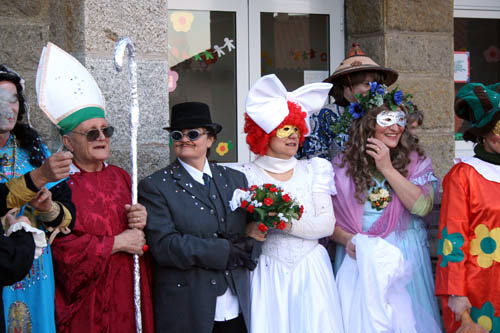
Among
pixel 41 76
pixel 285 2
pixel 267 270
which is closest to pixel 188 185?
pixel 267 270

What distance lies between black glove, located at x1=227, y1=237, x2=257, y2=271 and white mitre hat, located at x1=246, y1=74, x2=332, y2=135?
27.6 inches

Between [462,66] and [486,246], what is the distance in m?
3.34

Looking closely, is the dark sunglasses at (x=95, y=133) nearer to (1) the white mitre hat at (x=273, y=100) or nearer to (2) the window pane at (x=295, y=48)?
(1) the white mitre hat at (x=273, y=100)

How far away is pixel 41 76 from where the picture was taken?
314cm

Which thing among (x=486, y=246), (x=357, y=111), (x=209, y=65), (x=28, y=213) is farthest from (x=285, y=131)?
(x=209, y=65)

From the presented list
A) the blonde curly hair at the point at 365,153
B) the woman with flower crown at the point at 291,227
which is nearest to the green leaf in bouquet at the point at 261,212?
the woman with flower crown at the point at 291,227

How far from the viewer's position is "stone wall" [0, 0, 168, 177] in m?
3.87

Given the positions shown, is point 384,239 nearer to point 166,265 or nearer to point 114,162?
point 166,265

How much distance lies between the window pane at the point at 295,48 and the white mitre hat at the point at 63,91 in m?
2.48

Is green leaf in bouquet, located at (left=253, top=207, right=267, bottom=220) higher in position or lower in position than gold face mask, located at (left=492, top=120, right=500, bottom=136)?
lower

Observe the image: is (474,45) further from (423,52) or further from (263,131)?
(263,131)

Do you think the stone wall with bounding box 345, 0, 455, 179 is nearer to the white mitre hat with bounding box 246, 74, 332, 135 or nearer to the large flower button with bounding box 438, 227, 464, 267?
the white mitre hat with bounding box 246, 74, 332, 135

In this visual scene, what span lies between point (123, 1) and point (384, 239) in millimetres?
2282

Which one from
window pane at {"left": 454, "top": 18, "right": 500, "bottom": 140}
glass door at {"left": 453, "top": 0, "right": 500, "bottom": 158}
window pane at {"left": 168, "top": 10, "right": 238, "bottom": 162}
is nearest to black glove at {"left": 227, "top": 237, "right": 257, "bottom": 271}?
window pane at {"left": 168, "top": 10, "right": 238, "bottom": 162}
